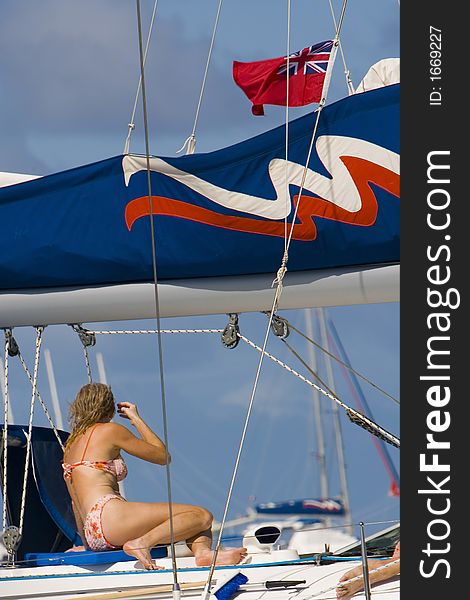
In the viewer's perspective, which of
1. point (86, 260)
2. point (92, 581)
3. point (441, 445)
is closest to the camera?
point (441, 445)

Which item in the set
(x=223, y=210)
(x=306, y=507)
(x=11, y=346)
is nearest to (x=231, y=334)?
(x=223, y=210)

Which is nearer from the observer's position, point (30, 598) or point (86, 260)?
point (30, 598)

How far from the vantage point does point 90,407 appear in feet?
26.5

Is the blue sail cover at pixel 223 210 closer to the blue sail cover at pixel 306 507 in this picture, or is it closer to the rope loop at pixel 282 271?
the rope loop at pixel 282 271

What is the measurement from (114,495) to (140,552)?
1.54 ft

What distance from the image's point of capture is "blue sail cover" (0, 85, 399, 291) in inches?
335

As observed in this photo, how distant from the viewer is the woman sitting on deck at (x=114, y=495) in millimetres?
7664

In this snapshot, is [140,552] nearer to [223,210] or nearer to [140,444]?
[140,444]

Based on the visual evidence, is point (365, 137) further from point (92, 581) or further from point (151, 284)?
point (92, 581)

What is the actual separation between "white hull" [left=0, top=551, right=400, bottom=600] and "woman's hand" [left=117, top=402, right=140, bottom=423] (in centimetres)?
89

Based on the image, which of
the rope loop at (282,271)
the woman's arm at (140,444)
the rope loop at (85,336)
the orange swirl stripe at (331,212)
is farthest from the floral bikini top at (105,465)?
the rope loop at (85,336)

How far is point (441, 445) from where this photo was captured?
239 inches

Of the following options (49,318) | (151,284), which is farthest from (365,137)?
(49,318)

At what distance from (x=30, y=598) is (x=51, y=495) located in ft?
6.92
